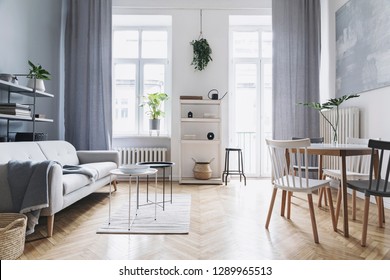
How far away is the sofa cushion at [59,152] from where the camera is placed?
284 centimetres

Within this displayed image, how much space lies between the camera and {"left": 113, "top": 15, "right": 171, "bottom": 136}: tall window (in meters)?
4.65

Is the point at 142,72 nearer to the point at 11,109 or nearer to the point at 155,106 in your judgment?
the point at 155,106

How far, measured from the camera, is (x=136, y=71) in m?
4.67

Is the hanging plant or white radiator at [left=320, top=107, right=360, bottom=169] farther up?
the hanging plant

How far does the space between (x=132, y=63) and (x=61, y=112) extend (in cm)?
152

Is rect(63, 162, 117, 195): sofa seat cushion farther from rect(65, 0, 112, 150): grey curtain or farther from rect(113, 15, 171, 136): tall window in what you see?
rect(113, 15, 171, 136): tall window

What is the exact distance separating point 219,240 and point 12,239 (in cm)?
139

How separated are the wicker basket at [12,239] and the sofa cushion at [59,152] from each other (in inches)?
45.9

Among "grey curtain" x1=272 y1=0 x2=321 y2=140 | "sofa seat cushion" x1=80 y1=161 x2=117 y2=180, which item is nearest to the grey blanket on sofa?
"sofa seat cushion" x1=80 y1=161 x2=117 y2=180

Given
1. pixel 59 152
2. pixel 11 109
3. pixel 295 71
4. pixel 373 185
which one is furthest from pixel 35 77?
pixel 295 71

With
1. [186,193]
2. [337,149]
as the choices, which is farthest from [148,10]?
[337,149]

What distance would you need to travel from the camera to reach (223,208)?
2756 millimetres

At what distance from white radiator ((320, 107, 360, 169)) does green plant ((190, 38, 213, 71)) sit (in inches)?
82.3
